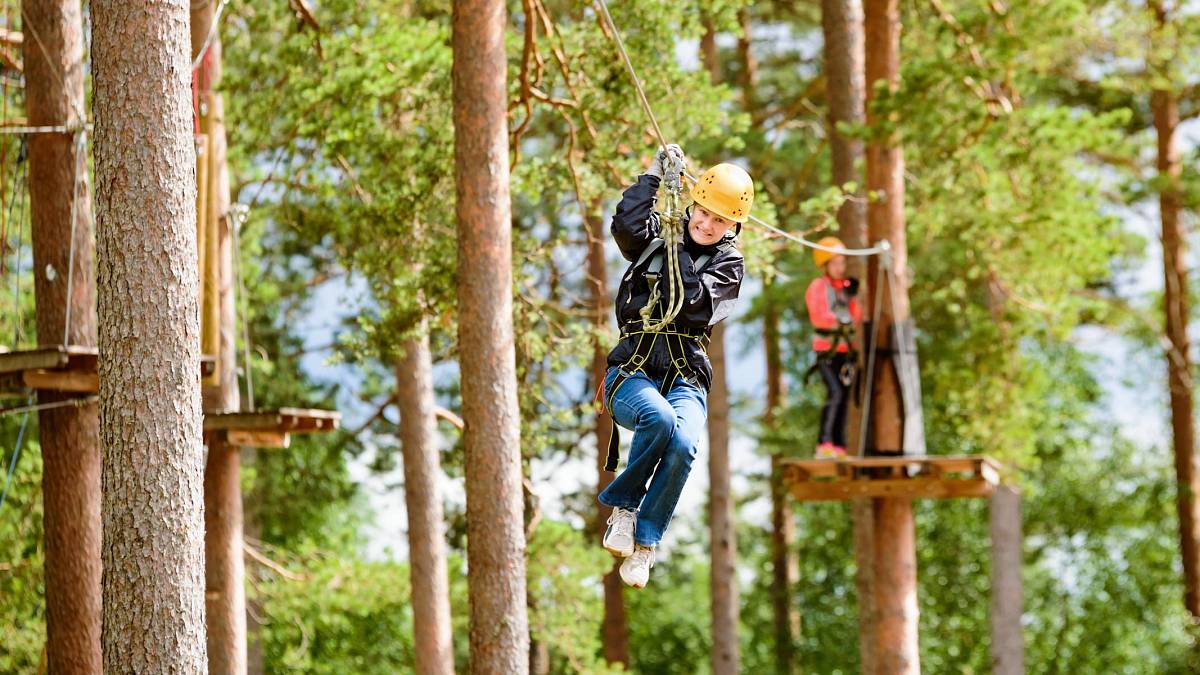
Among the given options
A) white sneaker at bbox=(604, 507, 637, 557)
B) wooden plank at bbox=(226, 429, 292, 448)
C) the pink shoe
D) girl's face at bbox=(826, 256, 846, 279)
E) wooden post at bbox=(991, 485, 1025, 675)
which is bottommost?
wooden post at bbox=(991, 485, 1025, 675)

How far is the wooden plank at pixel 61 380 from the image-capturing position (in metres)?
10.2

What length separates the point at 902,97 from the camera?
12727 mm

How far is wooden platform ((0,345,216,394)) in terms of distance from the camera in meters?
9.82

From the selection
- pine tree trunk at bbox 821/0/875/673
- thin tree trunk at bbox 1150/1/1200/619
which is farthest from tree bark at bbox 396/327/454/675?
thin tree trunk at bbox 1150/1/1200/619

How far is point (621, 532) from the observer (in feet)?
20.8

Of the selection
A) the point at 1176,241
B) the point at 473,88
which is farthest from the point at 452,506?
the point at 473,88

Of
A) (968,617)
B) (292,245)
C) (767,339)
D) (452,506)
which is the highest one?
(292,245)

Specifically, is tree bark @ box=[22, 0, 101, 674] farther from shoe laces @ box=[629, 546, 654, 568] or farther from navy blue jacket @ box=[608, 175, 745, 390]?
shoe laces @ box=[629, 546, 654, 568]

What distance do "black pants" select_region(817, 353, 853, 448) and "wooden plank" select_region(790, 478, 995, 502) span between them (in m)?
0.38

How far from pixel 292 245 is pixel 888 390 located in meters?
12.2

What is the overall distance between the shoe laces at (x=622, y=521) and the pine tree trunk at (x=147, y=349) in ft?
5.70

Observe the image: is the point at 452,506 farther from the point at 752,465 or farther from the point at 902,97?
the point at 902,97

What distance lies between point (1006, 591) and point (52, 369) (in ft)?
41.0

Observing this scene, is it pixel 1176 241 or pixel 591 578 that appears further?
pixel 1176 241
